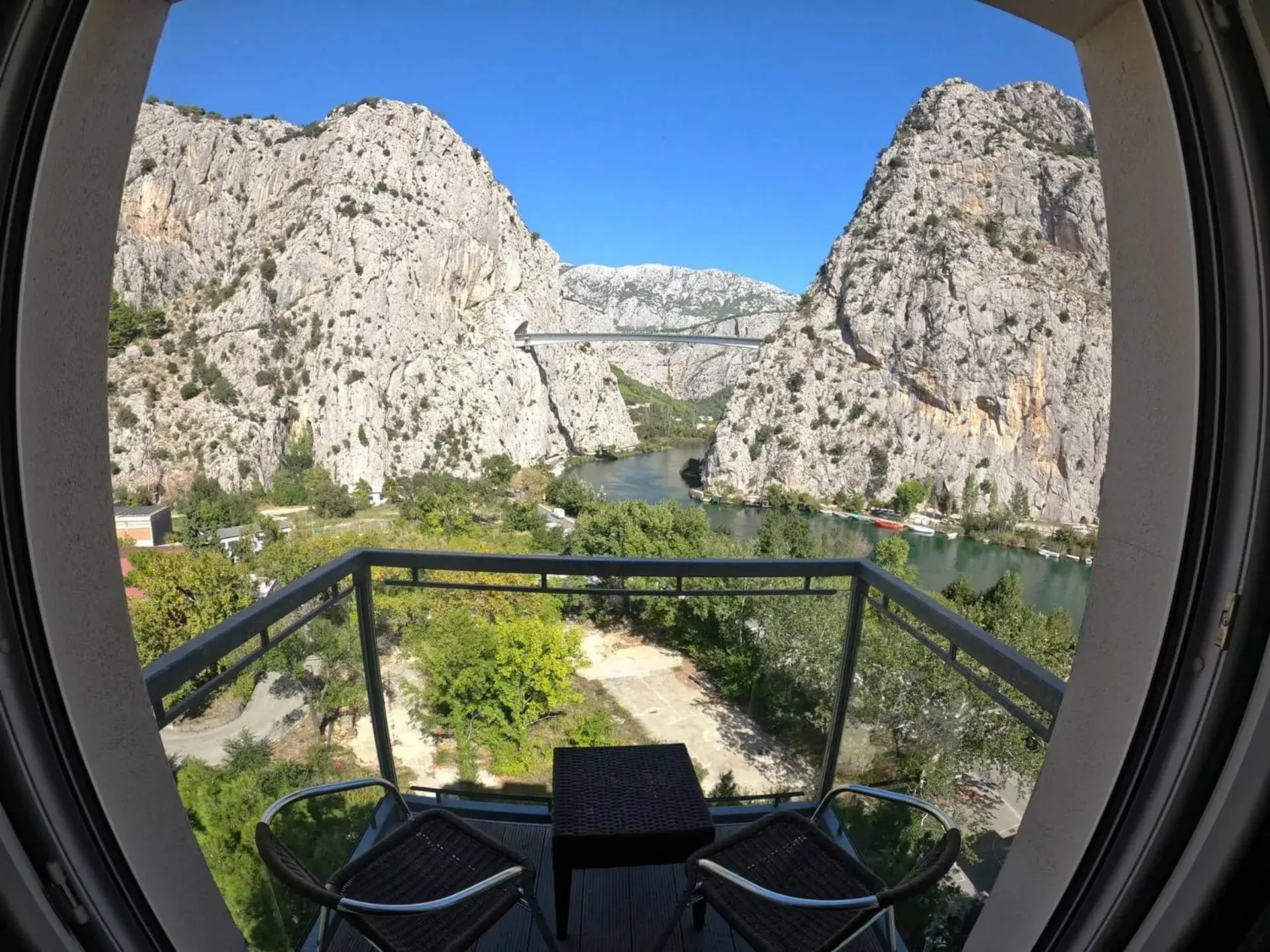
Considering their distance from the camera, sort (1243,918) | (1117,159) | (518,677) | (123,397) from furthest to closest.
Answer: (123,397)
(518,677)
(1117,159)
(1243,918)

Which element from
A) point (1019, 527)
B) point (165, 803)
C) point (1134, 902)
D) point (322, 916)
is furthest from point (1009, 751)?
point (1019, 527)

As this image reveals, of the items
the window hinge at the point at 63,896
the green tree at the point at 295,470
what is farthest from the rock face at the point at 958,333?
the window hinge at the point at 63,896

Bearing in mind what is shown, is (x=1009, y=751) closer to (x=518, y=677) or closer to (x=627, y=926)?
(x=627, y=926)

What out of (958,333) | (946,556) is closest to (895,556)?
(946,556)

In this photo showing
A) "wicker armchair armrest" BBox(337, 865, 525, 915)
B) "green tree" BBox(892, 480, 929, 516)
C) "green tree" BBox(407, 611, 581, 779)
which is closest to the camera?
"wicker armchair armrest" BBox(337, 865, 525, 915)

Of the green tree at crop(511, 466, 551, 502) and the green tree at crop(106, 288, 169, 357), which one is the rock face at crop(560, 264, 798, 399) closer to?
the green tree at crop(511, 466, 551, 502)

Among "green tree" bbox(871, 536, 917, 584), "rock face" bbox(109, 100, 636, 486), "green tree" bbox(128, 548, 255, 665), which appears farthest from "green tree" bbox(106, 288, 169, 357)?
"green tree" bbox(871, 536, 917, 584)
